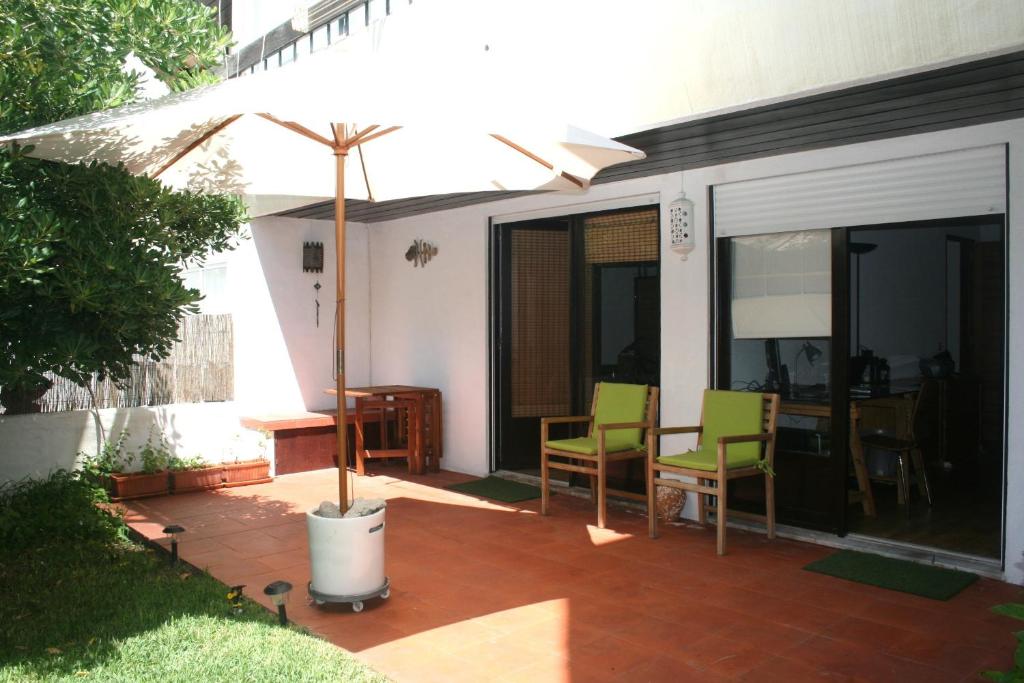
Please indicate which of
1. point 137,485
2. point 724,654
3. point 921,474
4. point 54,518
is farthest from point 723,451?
point 137,485

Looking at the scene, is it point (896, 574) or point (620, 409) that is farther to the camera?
point (620, 409)

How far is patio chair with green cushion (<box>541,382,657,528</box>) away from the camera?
→ 5934 millimetres

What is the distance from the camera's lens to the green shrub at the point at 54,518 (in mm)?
5219

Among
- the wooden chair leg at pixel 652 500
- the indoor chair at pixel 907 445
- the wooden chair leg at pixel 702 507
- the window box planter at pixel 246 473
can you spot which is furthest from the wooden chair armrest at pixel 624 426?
the window box planter at pixel 246 473

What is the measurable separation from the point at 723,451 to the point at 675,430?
597mm

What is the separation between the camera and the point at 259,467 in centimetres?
766

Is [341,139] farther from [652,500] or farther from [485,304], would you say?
[485,304]

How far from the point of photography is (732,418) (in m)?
5.66

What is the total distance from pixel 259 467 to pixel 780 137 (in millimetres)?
5307

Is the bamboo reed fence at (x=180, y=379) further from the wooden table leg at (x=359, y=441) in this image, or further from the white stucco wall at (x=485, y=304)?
the white stucco wall at (x=485, y=304)

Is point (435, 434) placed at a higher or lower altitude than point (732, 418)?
lower

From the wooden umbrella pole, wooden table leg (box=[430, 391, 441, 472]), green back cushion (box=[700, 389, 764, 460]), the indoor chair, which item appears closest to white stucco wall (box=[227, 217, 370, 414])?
wooden table leg (box=[430, 391, 441, 472])

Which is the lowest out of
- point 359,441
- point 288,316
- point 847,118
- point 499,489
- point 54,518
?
point 499,489

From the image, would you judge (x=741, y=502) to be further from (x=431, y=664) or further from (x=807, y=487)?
(x=431, y=664)
